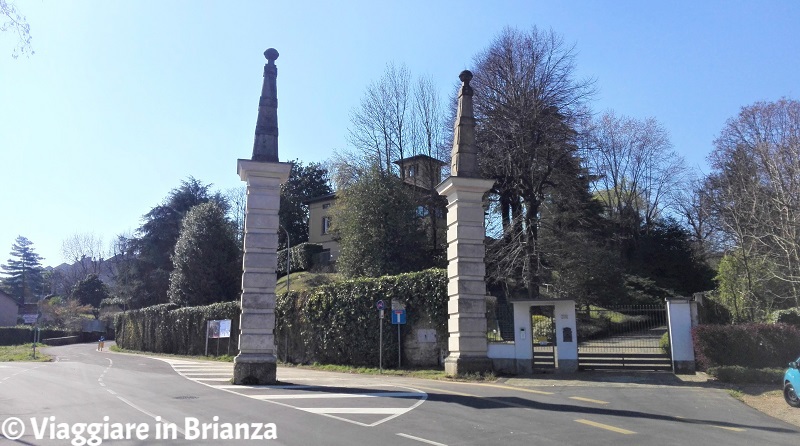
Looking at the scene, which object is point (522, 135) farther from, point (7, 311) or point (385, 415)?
point (7, 311)

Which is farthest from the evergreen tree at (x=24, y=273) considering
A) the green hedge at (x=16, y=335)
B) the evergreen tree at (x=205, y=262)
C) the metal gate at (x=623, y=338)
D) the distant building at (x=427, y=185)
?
the metal gate at (x=623, y=338)

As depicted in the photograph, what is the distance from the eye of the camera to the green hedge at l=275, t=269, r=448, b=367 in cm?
2370

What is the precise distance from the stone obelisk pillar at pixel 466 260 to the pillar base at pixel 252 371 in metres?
5.85

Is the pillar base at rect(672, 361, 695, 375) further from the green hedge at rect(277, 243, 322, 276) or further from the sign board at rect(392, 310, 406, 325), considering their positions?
the green hedge at rect(277, 243, 322, 276)

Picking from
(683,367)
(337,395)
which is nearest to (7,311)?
(337,395)

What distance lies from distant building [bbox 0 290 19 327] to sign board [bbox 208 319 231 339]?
179 ft

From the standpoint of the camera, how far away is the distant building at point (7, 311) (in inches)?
3036

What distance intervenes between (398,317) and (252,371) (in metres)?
7.01

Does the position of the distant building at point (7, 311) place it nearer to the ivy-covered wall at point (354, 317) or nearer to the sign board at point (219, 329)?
the sign board at point (219, 329)

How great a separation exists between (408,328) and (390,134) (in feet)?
78.1

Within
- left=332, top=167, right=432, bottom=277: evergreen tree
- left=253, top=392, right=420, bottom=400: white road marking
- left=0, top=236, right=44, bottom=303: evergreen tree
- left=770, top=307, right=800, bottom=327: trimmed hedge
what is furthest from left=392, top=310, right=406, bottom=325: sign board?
left=0, top=236, right=44, bottom=303: evergreen tree

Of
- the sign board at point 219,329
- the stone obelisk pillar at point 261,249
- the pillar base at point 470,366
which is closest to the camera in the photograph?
the stone obelisk pillar at point 261,249

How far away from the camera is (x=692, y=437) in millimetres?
9742

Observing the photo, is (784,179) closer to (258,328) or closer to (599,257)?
(599,257)
